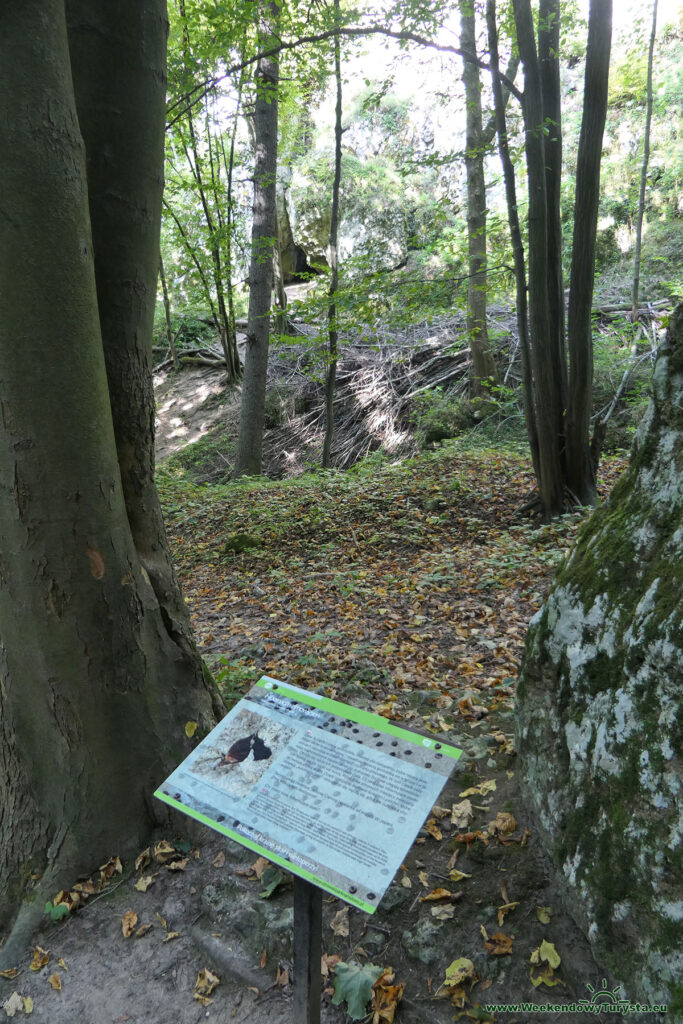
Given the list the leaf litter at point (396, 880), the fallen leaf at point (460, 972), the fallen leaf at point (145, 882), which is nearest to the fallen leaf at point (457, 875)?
the leaf litter at point (396, 880)

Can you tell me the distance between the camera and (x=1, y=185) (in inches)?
84.4

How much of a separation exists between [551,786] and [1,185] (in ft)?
9.42

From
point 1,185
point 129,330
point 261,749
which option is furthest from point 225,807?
point 1,185

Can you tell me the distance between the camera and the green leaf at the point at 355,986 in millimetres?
1908

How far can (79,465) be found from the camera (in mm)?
2365

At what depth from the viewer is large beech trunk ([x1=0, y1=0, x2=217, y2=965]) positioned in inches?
85.7

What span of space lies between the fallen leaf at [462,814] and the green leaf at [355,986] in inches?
24.2

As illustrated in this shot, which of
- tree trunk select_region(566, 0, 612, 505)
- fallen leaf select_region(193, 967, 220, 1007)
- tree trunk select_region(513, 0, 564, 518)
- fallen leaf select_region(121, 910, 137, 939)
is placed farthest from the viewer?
tree trunk select_region(513, 0, 564, 518)

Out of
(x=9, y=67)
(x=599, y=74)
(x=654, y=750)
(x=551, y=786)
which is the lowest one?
(x=551, y=786)

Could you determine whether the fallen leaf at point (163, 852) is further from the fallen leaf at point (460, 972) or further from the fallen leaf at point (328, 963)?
the fallen leaf at point (460, 972)

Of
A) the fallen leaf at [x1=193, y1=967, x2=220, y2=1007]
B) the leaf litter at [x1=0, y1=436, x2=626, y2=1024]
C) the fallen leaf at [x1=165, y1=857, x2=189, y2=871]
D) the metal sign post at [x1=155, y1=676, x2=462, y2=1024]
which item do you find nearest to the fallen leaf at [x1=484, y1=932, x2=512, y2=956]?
the leaf litter at [x1=0, y1=436, x2=626, y2=1024]

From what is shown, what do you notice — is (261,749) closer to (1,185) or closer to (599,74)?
(1,185)

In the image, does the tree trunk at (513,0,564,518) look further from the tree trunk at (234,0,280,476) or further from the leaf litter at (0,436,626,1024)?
the tree trunk at (234,0,280,476)

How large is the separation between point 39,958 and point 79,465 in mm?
1919
